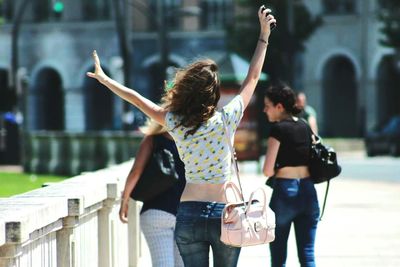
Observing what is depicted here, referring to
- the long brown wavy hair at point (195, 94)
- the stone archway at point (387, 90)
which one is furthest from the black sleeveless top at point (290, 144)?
the stone archway at point (387, 90)

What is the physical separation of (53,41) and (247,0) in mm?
14931

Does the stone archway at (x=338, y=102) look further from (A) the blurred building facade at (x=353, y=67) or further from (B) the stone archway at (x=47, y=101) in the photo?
(B) the stone archway at (x=47, y=101)

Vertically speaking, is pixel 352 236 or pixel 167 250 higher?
pixel 167 250

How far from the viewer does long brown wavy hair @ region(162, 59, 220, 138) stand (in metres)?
6.97

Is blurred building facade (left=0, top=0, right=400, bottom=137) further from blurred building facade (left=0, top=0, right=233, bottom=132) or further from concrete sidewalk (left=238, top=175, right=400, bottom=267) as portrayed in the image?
concrete sidewalk (left=238, top=175, right=400, bottom=267)

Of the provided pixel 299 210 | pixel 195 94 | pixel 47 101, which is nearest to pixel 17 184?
pixel 299 210

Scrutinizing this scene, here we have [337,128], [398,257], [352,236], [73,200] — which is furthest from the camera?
[337,128]

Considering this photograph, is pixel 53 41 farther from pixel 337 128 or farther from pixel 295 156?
pixel 295 156

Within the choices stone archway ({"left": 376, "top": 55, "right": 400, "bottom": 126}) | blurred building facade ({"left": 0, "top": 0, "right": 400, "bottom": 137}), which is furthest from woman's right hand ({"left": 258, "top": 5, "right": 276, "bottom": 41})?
stone archway ({"left": 376, "top": 55, "right": 400, "bottom": 126})

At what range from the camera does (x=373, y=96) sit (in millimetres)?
64188

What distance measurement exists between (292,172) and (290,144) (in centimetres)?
22

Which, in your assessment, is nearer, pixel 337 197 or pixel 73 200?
pixel 73 200

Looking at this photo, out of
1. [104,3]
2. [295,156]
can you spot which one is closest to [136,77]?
[104,3]

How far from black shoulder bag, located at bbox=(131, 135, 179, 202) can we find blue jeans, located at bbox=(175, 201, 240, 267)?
2.24 m
